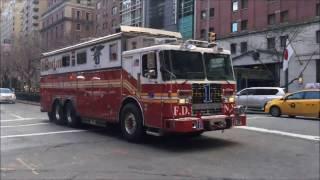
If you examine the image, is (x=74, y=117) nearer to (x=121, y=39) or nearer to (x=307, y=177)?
(x=121, y=39)

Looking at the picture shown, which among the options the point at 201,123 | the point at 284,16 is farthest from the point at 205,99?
the point at 284,16

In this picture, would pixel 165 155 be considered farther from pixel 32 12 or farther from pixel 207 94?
pixel 32 12

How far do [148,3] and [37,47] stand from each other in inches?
1598

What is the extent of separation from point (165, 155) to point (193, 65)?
2578mm

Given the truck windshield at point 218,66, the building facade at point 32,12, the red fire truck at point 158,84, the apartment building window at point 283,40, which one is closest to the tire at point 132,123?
the red fire truck at point 158,84

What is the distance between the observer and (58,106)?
62.2ft

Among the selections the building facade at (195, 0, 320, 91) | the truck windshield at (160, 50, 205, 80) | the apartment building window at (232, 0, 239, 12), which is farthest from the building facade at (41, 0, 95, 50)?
the truck windshield at (160, 50, 205, 80)

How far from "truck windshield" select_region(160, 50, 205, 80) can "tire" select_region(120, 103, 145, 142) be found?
1.75 m

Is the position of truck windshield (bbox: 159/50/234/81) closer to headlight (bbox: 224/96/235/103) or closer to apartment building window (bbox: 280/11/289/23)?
headlight (bbox: 224/96/235/103)

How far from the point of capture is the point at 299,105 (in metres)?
21.8

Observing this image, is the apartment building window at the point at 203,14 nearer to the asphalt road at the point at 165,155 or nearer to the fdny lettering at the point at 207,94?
the asphalt road at the point at 165,155

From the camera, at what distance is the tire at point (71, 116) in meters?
17.2

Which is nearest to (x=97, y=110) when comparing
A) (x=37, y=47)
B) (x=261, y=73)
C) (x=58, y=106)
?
(x=58, y=106)

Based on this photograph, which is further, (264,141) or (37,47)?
(37,47)
